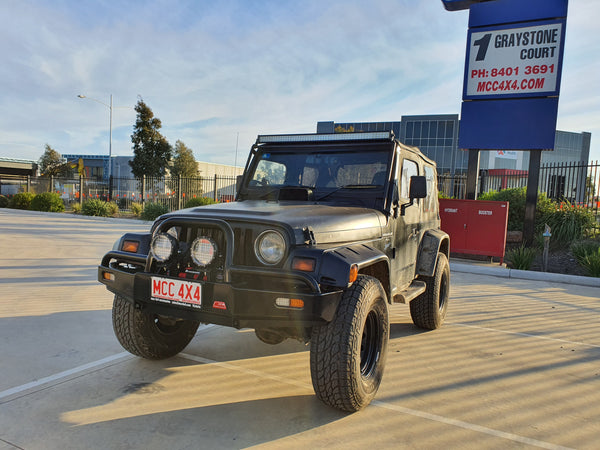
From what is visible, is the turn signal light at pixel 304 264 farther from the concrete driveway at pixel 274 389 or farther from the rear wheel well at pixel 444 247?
the rear wheel well at pixel 444 247

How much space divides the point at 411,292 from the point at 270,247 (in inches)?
75.8

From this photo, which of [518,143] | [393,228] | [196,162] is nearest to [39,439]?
[393,228]

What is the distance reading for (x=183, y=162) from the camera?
3538cm

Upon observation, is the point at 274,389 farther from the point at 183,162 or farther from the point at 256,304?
the point at 183,162

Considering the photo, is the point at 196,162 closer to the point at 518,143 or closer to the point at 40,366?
the point at 518,143

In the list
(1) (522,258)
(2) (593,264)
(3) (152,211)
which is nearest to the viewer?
(2) (593,264)

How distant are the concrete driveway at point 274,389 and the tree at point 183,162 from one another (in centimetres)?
3080

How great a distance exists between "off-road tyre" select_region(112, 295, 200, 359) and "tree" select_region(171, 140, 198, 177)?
107ft

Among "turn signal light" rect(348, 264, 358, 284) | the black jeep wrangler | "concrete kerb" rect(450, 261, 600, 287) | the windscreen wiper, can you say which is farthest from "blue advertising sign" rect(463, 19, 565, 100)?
"turn signal light" rect(348, 264, 358, 284)

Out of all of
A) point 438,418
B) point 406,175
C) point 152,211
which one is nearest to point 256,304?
point 438,418

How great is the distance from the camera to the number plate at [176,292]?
8.77 feet

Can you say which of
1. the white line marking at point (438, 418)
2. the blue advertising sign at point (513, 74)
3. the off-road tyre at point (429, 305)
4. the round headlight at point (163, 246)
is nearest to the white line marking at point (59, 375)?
the white line marking at point (438, 418)

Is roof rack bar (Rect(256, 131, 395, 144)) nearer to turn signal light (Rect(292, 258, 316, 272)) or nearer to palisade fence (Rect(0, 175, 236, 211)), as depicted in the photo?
turn signal light (Rect(292, 258, 316, 272))

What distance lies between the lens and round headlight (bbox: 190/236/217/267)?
272 cm
